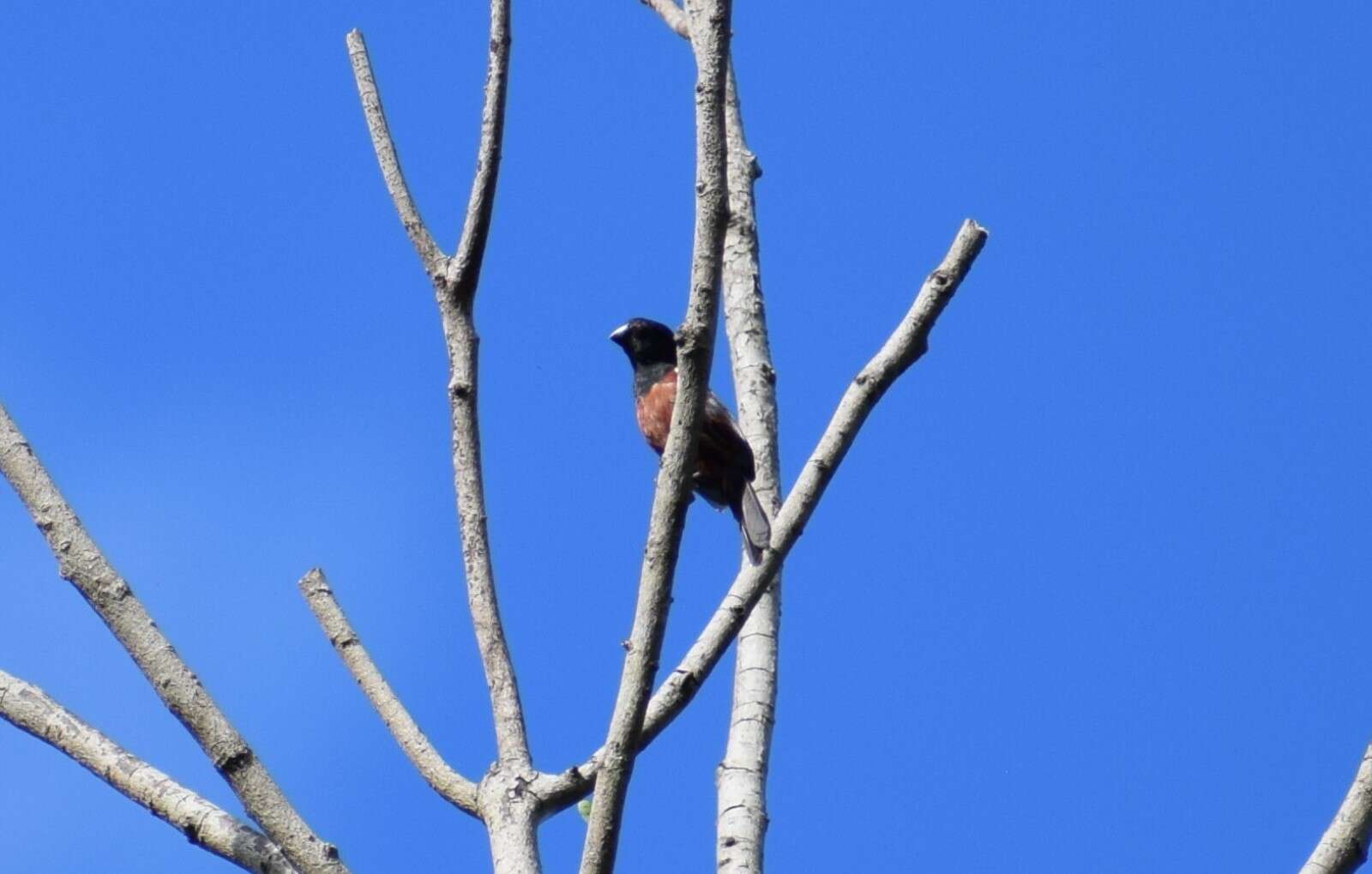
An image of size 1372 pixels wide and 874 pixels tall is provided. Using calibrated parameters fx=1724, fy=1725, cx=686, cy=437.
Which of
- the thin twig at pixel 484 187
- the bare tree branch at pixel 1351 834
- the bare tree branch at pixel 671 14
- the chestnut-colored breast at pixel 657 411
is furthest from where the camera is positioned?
the chestnut-colored breast at pixel 657 411

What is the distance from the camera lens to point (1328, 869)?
2.48 meters

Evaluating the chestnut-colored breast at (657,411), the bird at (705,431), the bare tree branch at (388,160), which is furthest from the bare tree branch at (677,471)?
the chestnut-colored breast at (657,411)

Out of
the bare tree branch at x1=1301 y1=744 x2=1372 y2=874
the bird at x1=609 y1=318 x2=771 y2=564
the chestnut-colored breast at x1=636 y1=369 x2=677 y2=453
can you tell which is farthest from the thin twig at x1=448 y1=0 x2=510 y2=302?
the chestnut-colored breast at x1=636 y1=369 x2=677 y2=453

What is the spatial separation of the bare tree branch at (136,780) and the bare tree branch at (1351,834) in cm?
156

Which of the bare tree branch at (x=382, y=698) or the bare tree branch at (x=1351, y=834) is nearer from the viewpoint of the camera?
the bare tree branch at (x=1351, y=834)

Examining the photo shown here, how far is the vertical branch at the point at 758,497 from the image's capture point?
11.4 ft

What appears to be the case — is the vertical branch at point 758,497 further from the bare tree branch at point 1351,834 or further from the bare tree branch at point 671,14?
the bare tree branch at point 1351,834

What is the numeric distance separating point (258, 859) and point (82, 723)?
1.48 feet

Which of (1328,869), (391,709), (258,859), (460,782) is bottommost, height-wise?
(1328,869)

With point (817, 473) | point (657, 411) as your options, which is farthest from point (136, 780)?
point (657, 411)

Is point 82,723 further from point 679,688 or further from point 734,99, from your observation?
point 734,99

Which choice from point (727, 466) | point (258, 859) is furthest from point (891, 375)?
point (727, 466)

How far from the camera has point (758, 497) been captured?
416 cm

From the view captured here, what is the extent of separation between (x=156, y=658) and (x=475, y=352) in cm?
84
